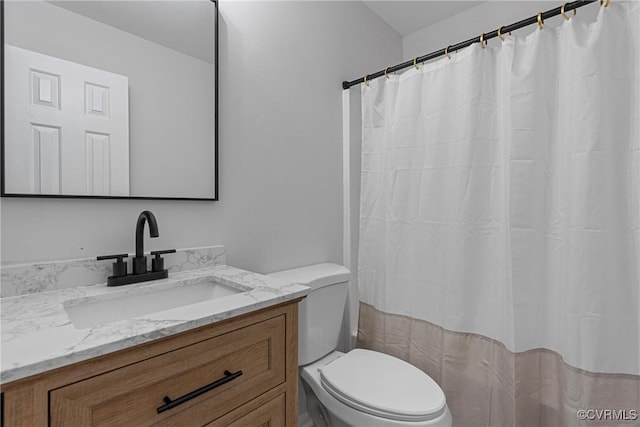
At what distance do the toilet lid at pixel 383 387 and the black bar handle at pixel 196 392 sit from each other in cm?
59

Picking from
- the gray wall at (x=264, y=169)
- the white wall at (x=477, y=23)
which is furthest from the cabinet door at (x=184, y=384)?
the white wall at (x=477, y=23)

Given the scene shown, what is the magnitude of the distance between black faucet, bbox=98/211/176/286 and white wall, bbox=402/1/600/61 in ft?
6.45

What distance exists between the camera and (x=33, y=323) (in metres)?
0.72

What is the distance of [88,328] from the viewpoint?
27.8 inches

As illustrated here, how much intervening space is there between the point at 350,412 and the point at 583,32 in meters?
1.66

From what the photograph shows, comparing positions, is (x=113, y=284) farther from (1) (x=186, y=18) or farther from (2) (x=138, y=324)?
(1) (x=186, y=18)

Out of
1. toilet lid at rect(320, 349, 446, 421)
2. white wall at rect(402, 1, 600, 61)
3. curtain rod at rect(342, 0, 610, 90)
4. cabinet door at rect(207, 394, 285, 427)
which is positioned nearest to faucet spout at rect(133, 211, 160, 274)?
cabinet door at rect(207, 394, 285, 427)

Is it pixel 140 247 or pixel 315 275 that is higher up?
pixel 140 247

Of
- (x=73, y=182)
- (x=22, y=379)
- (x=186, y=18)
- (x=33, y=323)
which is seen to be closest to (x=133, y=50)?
(x=186, y=18)

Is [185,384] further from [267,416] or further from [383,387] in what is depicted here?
[383,387]

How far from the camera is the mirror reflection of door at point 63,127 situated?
36.1 inches

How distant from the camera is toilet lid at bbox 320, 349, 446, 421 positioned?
116 cm

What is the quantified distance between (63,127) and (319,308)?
3.83ft

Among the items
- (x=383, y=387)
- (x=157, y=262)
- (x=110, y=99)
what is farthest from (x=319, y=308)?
(x=110, y=99)
